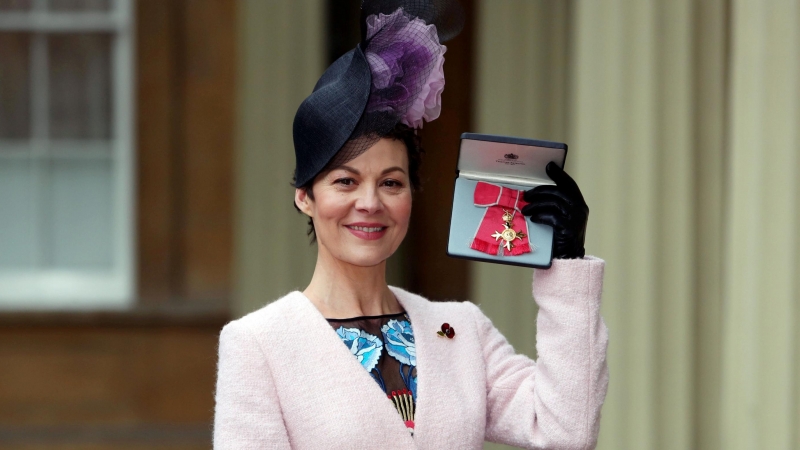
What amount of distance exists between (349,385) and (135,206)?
10.4 feet

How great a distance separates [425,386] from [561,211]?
1.16 feet

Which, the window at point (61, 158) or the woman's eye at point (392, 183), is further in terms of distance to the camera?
the window at point (61, 158)

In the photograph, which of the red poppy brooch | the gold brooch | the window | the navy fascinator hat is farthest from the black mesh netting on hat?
the window

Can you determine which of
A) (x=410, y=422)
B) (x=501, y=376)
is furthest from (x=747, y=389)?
(x=410, y=422)

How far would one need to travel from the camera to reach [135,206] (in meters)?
4.46

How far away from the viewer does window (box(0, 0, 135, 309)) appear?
4.59 metres

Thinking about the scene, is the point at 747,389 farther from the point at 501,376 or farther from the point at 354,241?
the point at 354,241

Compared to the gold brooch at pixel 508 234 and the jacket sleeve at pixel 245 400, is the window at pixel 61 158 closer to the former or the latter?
the jacket sleeve at pixel 245 400

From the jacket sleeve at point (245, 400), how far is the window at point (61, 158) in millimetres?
3225

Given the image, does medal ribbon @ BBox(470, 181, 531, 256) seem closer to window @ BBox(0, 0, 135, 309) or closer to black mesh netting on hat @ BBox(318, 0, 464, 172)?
black mesh netting on hat @ BBox(318, 0, 464, 172)

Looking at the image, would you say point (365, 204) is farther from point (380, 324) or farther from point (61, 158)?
point (61, 158)

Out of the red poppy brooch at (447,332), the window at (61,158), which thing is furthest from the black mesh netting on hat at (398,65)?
the window at (61,158)

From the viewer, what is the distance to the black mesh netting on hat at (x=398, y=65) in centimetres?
155

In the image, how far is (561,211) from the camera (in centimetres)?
155
